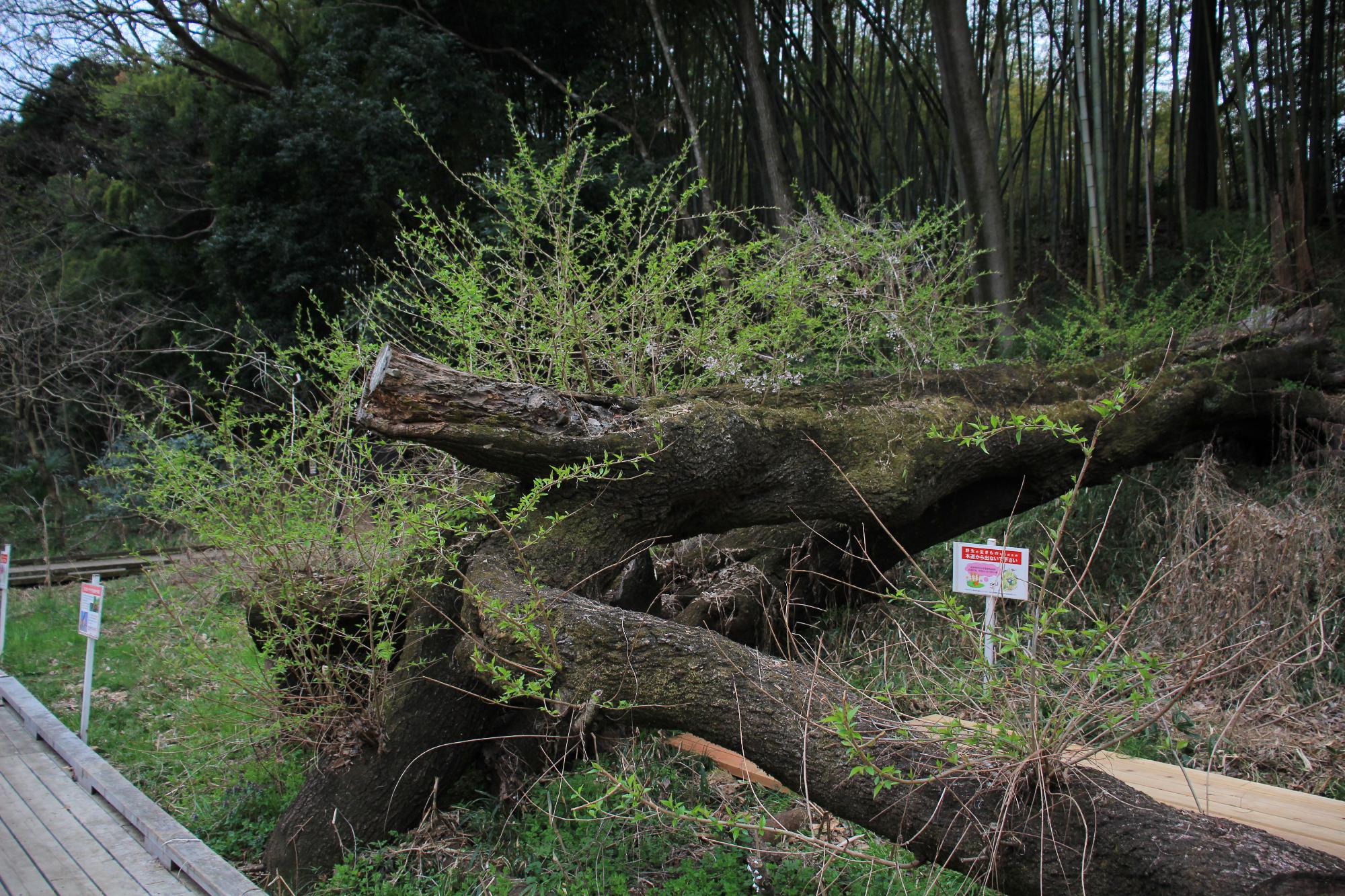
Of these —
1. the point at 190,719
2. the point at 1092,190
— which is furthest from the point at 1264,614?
the point at 190,719

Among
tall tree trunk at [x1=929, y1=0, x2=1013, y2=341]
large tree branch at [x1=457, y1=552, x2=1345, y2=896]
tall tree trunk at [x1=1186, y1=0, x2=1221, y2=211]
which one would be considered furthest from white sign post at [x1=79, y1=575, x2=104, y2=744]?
tall tree trunk at [x1=1186, y1=0, x2=1221, y2=211]

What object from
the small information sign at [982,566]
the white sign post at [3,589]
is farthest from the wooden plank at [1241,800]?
the white sign post at [3,589]

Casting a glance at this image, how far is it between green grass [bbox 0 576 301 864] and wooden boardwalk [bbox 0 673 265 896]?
182 millimetres

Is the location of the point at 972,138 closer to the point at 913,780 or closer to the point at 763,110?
the point at 763,110

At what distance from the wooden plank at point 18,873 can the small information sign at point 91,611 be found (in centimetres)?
165

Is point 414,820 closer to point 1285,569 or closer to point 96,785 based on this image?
point 96,785

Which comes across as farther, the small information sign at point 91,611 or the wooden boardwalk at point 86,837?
the small information sign at point 91,611

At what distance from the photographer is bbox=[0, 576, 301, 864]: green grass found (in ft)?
12.0

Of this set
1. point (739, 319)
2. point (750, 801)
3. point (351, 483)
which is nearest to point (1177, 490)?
point (739, 319)

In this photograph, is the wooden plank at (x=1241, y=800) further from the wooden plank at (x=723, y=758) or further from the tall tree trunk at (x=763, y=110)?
the tall tree trunk at (x=763, y=110)

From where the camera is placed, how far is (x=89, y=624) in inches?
196

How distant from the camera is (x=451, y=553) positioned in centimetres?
317

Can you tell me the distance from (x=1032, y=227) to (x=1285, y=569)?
8.09 m

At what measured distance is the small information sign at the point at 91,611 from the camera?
4.95m
